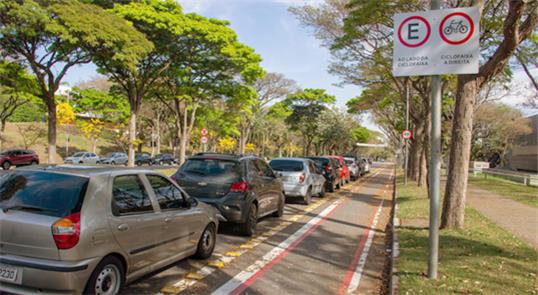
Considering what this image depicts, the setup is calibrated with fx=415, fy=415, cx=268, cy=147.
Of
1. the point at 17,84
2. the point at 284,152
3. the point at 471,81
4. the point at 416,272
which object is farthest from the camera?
the point at 284,152

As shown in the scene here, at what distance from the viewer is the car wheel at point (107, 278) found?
426cm

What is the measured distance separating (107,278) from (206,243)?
2382 mm

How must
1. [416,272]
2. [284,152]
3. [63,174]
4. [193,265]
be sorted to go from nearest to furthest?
[63,174]
[416,272]
[193,265]
[284,152]

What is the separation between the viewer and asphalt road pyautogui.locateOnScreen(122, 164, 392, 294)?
5547mm

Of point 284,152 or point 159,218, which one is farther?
point 284,152

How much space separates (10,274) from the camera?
407cm

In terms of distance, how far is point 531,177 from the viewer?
2445cm

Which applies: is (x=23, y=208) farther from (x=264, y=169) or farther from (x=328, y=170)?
(x=328, y=170)

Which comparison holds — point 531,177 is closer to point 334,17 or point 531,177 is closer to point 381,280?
point 334,17

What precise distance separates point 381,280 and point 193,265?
2860 millimetres

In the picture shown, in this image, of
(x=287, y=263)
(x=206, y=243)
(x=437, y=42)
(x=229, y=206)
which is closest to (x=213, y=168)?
(x=229, y=206)

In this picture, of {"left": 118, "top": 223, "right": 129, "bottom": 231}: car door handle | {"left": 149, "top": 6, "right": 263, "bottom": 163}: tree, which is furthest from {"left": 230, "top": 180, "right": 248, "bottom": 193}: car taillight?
{"left": 149, "top": 6, "right": 263, "bottom": 163}: tree

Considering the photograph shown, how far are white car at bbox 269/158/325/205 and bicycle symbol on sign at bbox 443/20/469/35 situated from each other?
888 cm

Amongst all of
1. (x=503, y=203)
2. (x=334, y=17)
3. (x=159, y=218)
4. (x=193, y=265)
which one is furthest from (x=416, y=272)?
(x=334, y=17)
